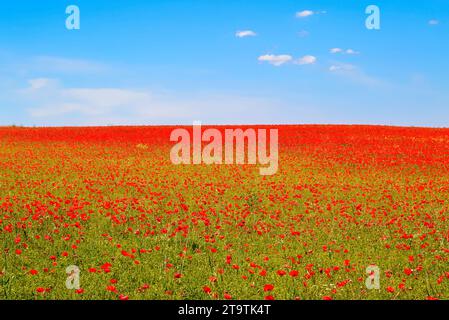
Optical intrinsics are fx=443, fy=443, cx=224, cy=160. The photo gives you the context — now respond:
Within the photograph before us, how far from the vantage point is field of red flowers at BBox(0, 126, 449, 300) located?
758 centimetres

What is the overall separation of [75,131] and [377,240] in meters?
34.9

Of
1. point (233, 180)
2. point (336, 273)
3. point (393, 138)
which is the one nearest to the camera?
point (336, 273)

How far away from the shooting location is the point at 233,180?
735 inches

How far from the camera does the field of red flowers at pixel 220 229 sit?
24.9 feet

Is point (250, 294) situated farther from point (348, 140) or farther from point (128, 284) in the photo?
point (348, 140)

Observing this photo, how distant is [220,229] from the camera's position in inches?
435
